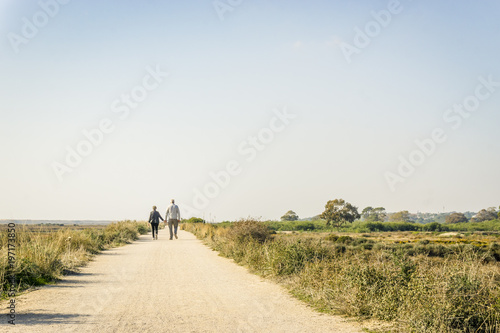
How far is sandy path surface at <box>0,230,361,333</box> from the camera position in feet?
21.9

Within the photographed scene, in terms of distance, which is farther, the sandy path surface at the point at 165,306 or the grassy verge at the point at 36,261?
the grassy verge at the point at 36,261

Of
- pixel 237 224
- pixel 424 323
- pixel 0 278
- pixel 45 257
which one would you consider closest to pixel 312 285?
pixel 424 323

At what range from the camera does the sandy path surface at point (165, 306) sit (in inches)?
263

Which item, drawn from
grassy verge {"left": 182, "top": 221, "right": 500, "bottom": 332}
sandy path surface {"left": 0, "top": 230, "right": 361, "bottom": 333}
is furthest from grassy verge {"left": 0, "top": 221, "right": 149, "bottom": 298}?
grassy verge {"left": 182, "top": 221, "right": 500, "bottom": 332}

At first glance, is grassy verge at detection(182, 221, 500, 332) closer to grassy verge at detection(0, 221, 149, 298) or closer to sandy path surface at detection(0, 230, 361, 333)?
sandy path surface at detection(0, 230, 361, 333)

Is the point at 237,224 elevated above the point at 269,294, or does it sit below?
above

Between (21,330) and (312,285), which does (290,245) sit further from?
(21,330)

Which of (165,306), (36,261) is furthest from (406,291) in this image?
(36,261)

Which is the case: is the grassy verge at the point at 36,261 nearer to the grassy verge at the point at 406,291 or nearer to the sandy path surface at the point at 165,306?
the sandy path surface at the point at 165,306

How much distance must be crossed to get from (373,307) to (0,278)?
7.36m

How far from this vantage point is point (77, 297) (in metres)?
9.02

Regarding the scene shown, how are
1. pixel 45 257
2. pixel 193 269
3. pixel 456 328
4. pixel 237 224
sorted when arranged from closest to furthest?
pixel 456 328
pixel 45 257
pixel 193 269
pixel 237 224

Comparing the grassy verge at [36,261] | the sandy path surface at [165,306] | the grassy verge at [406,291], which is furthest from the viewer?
the grassy verge at [36,261]

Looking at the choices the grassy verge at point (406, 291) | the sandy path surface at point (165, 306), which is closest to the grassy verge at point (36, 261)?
the sandy path surface at point (165, 306)
